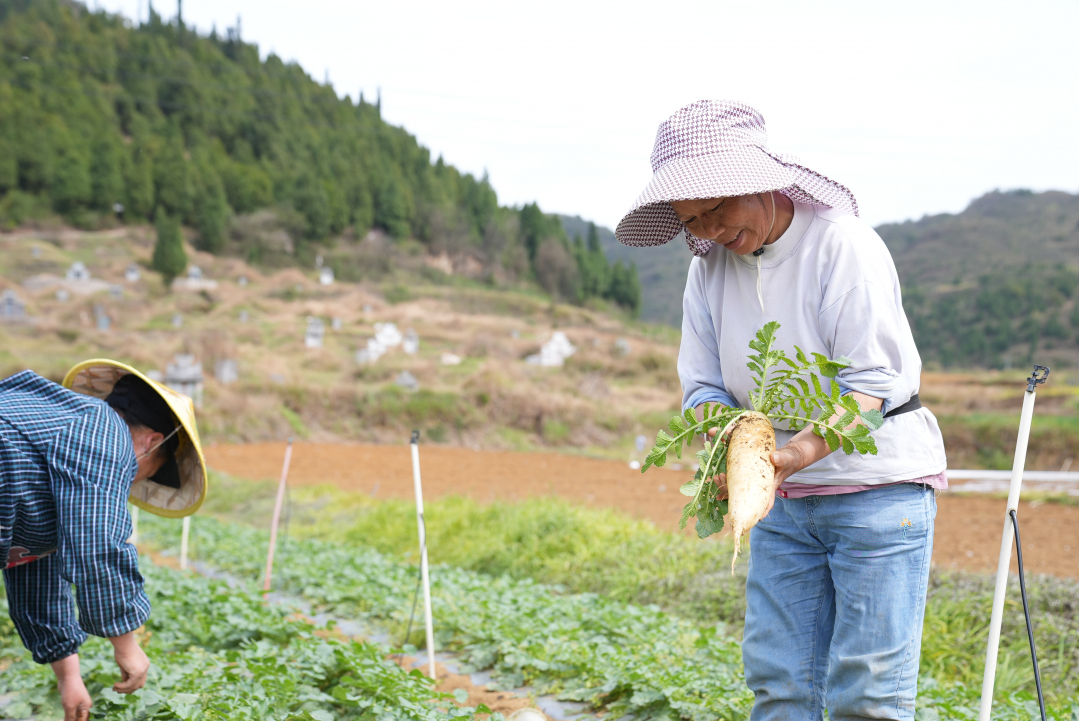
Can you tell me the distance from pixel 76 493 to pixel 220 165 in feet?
186

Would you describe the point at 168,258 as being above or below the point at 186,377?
above

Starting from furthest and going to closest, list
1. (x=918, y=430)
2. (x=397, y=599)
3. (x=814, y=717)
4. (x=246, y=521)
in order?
(x=246, y=521) → (x=397, y=599) → (x=814, y=717) → (x=918, y=430)

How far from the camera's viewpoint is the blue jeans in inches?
61.2

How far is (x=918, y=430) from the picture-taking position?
161 cm

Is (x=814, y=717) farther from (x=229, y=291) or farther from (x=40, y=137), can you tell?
(x=40, y=137)

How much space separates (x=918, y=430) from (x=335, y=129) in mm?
73030

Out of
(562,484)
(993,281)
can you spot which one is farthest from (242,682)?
(993,281)

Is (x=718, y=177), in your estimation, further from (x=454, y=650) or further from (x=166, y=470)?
(x=454, y=650)

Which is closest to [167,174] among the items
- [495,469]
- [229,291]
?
[229,291]

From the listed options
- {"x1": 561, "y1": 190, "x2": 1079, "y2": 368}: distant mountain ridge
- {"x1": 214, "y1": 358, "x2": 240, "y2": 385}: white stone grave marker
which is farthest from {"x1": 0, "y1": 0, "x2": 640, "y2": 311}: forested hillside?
{"x1": 214, "y1": 358, "x2": 240, "y2": 385}: white stone grave marker

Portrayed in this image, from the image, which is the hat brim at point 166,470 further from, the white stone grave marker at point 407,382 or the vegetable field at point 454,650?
the white stone grave marker at point 407,382

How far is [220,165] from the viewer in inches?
2083

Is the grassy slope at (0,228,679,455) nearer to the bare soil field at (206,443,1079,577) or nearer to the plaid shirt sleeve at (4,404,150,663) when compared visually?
the bare soil field at (206,443,1079,577)

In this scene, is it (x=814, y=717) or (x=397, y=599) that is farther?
(x=397, y=599)
